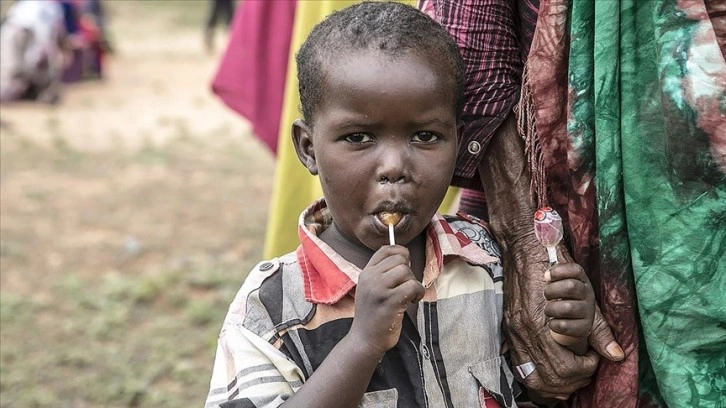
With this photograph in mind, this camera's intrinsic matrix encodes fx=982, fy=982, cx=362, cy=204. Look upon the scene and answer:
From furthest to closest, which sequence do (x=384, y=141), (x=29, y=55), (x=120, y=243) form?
(x=29, y=55) < (x=120, y=243) < (x=384, y=141)

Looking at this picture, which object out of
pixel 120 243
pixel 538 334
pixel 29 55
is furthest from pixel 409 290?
pixel 29 55

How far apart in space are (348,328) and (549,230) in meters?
0.40

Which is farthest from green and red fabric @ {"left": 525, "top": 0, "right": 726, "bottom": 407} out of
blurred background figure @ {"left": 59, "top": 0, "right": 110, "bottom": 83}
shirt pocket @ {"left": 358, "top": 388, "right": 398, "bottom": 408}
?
blurred background figure @ {"left": 59, "top": 0, "right": 110, "bottom": 83}

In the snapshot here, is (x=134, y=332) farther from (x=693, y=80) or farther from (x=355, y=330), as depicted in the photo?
(x=693, y=80)

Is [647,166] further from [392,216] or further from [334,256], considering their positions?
[334,256]

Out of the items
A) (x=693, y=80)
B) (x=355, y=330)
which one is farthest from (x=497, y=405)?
(x=693, y=80)

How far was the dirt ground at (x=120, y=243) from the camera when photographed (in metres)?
4.37

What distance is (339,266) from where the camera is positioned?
1.77 metres

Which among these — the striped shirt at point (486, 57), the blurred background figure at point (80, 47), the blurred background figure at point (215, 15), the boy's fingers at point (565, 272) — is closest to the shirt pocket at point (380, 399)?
the boy's fingers at point (565, 272)

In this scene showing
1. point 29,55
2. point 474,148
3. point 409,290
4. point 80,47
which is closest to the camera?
point 409,290

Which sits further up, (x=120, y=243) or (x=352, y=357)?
Result: (x=352, y=357)

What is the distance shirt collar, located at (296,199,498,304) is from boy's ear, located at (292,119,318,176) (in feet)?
0.37

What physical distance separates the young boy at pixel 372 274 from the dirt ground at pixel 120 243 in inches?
97.5

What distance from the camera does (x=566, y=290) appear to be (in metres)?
1.73
